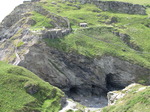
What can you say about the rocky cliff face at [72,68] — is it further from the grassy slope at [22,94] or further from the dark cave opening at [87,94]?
the grassy slope at [22,94]

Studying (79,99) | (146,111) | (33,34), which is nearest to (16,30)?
(33,34)

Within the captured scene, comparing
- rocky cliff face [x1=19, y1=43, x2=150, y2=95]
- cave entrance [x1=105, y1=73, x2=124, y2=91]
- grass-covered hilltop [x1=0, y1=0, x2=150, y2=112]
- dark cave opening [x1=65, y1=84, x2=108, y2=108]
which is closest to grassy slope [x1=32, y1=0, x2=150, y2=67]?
grass-covered hilltop [x1=0, y1=0, x2=150, y2=112]

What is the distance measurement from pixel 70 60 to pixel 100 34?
61.8 feet

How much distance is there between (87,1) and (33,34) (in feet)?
158

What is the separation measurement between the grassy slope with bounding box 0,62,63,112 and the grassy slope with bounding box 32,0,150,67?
23559 mm

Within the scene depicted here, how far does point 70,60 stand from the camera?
212 ft

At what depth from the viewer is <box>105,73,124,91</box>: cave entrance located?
64.9 meters

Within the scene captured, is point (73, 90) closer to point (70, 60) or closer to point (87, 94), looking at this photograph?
point (87, 94)

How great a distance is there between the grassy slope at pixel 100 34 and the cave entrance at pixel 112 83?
299 inches

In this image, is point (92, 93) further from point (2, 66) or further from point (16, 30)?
point (16, 30)

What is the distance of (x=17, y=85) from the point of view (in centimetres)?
4009

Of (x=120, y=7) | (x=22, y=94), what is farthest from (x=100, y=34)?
(x=22, y=94)

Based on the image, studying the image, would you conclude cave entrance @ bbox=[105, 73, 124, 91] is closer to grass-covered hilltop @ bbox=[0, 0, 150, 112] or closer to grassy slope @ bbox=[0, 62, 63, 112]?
grass-covered hilltop @ bbox=[0, 0, 150, 112]

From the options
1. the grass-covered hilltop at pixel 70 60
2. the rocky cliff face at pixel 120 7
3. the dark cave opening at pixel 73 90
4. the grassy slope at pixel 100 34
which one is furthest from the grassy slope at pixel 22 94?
the rocky cliff face at pixel 120 7
